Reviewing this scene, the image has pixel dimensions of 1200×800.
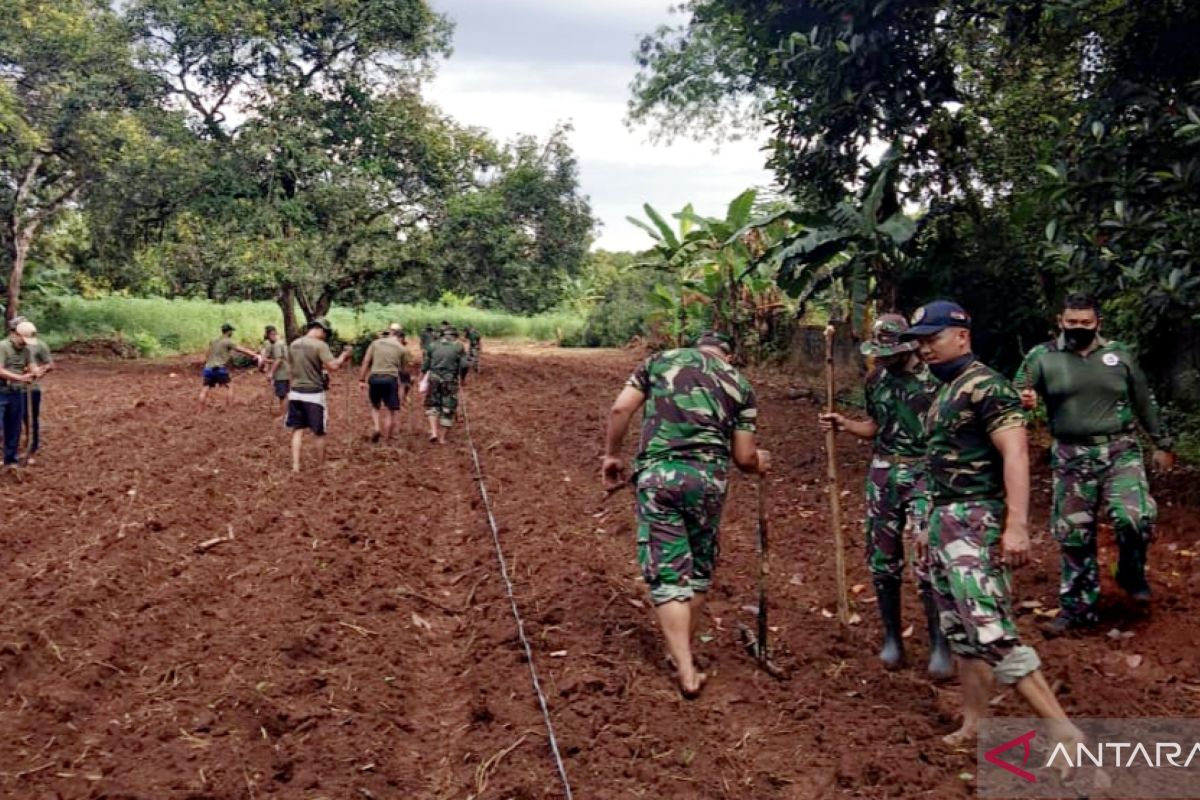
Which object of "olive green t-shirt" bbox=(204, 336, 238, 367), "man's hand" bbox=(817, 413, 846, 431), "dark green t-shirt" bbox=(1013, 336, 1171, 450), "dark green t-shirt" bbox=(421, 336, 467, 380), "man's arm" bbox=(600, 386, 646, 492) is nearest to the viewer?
"man's arm" bbox=(600, 386, 646, 492)

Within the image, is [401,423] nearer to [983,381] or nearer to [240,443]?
[240,443]

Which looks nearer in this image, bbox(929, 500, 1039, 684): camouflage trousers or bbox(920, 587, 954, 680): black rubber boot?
bbox(929, 500, 1039, 684): camouflage trousers

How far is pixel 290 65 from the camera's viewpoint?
2592cm

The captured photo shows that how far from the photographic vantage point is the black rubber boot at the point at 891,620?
5.52 meters

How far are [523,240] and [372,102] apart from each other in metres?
5.28

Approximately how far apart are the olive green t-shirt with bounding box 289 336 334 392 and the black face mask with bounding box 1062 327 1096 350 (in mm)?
Result: 7876

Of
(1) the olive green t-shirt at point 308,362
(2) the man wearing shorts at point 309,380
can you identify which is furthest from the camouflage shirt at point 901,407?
(1) the olive green t-shirt at point 308,362

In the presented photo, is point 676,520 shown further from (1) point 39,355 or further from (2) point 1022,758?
(1) point 39,355

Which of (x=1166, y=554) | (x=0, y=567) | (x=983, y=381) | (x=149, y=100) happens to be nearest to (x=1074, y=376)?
(x=983, y=381)

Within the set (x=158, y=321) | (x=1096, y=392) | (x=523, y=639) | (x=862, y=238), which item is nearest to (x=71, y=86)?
(x=158, y=321)

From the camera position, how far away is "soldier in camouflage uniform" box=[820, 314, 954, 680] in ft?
17.4

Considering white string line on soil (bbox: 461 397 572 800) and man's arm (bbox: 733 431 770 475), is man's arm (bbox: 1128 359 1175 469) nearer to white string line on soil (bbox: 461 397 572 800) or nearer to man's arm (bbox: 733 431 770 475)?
man's arm (bbox: 733 431 770 475)

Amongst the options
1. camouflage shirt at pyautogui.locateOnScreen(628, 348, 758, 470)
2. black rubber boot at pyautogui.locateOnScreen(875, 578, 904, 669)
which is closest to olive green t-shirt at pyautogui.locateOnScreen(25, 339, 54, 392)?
camouflage shirt at pyautogui.locateOnScreen(628, 348, 758, 470)

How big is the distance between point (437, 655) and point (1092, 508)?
3867 mm
